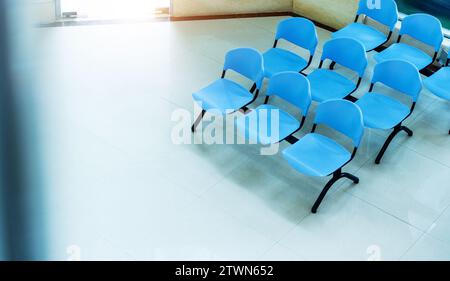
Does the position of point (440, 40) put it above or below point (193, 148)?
above

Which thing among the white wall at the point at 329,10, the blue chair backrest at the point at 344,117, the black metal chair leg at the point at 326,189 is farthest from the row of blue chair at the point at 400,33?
the black metal chair leg at the point at 326,189

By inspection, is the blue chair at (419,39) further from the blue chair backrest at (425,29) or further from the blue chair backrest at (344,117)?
the blue chair backrest at (344,117)

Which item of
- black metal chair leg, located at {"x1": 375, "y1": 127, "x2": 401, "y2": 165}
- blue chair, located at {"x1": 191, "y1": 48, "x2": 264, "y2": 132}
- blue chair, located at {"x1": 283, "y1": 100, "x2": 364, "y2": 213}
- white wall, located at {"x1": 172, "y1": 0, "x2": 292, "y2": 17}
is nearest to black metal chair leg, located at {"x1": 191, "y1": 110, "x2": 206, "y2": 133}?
blue chair, located at {"x1": 191, "y1": 48, "x2": 264, "y2": 132}

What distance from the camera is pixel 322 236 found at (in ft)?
16.4

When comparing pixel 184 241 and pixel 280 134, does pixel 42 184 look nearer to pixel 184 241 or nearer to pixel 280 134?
pixel 184 241

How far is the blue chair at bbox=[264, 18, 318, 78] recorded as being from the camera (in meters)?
6.32

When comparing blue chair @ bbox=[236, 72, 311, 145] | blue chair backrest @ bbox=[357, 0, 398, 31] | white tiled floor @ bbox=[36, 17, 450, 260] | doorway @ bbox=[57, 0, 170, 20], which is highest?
blue chair backrest @ bbox=[357, 0, 398, 31]

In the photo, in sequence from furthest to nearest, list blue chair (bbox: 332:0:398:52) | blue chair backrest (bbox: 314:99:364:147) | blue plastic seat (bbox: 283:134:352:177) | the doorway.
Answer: the doorway < blue chair (bbox: 332:0:398:52) < blue chair backrest (bbox: 314:99:364:147) < blue plastic seat (bbox: 283:134:352:177)

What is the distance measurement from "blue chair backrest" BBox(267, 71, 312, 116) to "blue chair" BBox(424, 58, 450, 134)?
1.49 metres

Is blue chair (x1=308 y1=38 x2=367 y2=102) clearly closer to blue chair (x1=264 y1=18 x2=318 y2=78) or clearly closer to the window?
blue chair (x1=264 y1=18 x2=318 y2=78)

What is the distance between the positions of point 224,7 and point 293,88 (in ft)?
9.40

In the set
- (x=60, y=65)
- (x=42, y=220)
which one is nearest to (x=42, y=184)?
(x=42, y=220)

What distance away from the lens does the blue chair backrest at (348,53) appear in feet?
20.1

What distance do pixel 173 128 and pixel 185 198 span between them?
3.29 feet
